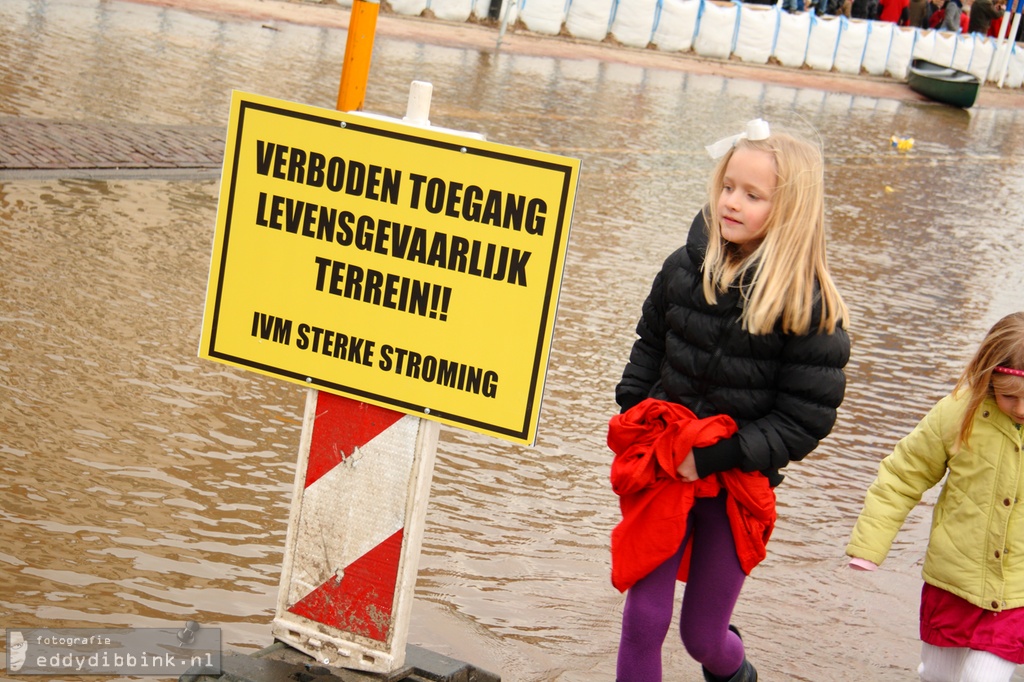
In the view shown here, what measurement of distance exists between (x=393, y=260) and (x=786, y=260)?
38.4 inches

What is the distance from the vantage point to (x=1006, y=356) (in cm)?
344

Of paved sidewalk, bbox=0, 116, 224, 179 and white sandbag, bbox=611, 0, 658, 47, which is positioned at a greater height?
white sandbag, bbox=611, 0, 658, 47

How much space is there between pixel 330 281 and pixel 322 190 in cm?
22

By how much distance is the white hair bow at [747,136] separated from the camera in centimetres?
336

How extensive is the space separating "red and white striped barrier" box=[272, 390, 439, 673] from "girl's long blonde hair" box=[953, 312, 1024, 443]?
56.6 inches

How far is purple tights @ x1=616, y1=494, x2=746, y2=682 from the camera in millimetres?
3355

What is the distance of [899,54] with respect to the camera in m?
31.7

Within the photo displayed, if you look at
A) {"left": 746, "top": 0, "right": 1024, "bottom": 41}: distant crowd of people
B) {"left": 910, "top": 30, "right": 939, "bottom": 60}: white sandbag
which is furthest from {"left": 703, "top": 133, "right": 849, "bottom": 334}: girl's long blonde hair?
{"left": 910, "top": 30, "right": 939, "bottom": 60}: white sandbag

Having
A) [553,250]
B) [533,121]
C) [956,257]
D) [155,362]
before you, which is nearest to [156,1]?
[533,121]

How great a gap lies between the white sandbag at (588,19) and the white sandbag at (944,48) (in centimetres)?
1047

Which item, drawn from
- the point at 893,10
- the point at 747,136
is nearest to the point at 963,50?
the point at 893,10

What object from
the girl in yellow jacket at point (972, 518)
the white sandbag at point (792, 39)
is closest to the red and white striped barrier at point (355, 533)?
the girl in yellow jacket at point (972, 518)

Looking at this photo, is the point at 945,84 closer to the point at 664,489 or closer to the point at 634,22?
the point at 634,22

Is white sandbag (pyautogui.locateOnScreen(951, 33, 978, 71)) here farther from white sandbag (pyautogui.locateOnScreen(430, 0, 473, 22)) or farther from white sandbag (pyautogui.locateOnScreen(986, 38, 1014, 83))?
white sandbag (pyautogui.locateOnScreen(430, 0, 473, 22))
